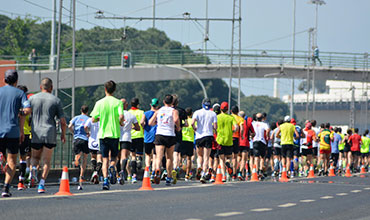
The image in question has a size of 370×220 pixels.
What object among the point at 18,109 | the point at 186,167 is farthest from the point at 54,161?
the point at 18,109

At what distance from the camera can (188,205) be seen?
12117 mm

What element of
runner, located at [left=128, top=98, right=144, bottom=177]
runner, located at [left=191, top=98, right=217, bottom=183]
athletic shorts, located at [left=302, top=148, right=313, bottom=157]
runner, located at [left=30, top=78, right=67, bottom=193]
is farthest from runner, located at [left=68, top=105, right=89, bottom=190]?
athletic shorts, located at [left=302, top=148, right=313, bottom=157]

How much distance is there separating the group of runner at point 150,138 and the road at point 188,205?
0.83 meters

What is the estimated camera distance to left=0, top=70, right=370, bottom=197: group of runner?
1315 cm

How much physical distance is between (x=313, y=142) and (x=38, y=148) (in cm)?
1951

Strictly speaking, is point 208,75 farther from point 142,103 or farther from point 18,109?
point 18,109

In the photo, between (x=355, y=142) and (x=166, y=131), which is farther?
(x=355, y=142)

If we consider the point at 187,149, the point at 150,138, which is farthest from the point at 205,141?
the point at 187,149

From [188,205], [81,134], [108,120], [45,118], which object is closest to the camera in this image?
[188,205]

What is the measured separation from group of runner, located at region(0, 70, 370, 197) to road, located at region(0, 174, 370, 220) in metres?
0.83

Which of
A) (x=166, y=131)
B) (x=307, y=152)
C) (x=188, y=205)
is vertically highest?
(x=166, y=131)

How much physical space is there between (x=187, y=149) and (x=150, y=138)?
8.84ft

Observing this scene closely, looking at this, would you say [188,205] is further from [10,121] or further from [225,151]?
[225,151]

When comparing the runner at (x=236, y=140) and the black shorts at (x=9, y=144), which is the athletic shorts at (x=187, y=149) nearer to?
the runner at (x=236, y=140)
